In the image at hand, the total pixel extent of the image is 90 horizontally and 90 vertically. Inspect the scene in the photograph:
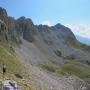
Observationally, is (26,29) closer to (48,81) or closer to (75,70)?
(75,70)

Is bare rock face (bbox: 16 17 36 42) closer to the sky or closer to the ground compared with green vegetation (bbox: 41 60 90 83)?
closer to the sky

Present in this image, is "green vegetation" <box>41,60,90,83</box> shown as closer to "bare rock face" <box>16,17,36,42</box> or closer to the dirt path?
"bare rock face" <box>16,17,36,42</box>

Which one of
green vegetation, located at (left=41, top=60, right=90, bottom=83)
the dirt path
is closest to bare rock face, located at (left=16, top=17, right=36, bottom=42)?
green vegetation, located at (left=41, top=60, right=90, bottom=83)

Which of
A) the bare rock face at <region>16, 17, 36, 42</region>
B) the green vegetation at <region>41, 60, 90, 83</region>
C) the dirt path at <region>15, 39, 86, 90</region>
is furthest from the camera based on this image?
the bare rock face at <region>16, 17, 36, 42</region>

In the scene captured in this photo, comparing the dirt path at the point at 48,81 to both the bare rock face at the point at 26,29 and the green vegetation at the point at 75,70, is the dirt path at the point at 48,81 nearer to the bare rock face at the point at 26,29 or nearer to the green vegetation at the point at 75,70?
the green vegetation at the point at 75,70

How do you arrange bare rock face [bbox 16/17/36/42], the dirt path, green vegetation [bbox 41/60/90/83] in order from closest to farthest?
the dirt path
green vegetation [bbox 41/60/90/83]
bare rock face [bbox 16/17/36/42]

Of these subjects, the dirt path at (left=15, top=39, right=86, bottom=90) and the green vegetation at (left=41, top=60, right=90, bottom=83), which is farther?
the green vegetation at (left=41, top=60, right=90, bottom=83)

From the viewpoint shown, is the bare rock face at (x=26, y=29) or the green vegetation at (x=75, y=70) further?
the bare rock face at (x=26, y=29)

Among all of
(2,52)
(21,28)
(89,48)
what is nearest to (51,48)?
(21,28)

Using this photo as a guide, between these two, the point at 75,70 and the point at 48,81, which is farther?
the point at 75,70

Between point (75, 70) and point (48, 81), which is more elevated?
point (48, 81)

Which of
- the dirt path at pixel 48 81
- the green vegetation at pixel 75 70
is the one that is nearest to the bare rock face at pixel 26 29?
the green vegetation at pixel 75 70

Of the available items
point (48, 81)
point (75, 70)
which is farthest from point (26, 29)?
point (48, 81)

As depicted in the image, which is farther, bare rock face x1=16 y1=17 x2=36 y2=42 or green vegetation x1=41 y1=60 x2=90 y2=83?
bare rock face x1=16 y1=17 x2=36 y2=42
